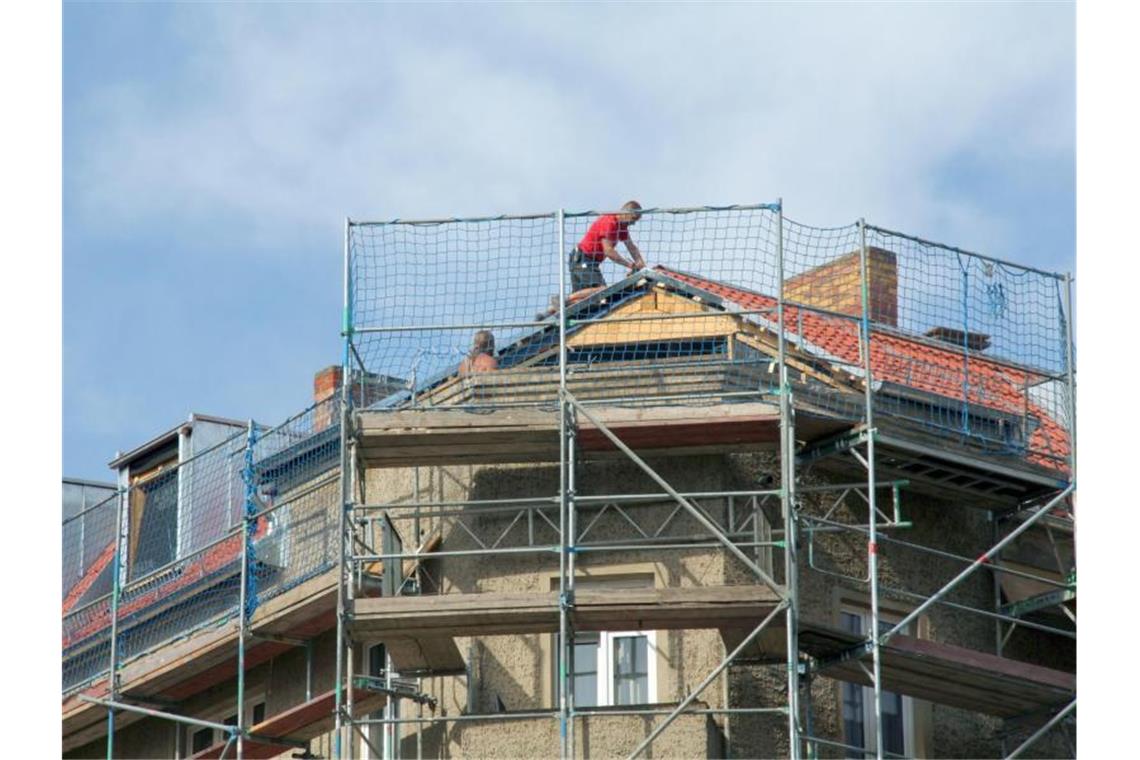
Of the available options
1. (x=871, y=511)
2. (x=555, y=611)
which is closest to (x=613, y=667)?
(x=555, y=611)

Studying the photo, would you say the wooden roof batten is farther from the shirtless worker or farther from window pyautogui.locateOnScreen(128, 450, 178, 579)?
window pyautogui.locateOnScreen(128, 450, 178, 579)

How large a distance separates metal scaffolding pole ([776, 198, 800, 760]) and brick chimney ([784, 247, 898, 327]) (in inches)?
125

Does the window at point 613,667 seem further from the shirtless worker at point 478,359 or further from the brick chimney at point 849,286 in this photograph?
the brick chimney at point 849,286

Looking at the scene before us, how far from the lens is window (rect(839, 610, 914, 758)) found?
26.0m

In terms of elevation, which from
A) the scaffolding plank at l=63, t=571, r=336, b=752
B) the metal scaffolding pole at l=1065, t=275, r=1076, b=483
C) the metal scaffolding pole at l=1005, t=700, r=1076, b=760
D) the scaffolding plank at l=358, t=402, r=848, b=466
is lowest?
the metal scaffolding pole at l=1005, t=700, r=1076, b=760

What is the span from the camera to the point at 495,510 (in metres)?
26.1

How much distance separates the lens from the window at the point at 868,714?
25984 mm

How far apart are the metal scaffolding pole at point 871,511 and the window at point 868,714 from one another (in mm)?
138

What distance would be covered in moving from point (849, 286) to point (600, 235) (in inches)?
151

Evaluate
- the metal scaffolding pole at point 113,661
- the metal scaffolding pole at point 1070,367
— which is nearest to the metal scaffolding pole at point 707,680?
the metal scaffolding pole at point 1070,367

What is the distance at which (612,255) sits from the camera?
1044 inches

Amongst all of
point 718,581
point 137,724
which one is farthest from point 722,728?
point 137,724

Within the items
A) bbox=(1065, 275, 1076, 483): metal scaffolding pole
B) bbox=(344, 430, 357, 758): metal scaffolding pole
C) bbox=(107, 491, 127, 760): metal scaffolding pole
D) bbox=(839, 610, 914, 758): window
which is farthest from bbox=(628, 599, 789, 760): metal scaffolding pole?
bbox=(107, 491, 127, 760): metal scaffolding pole

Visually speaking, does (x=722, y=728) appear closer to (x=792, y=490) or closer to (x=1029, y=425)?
(x=792, y=490)
